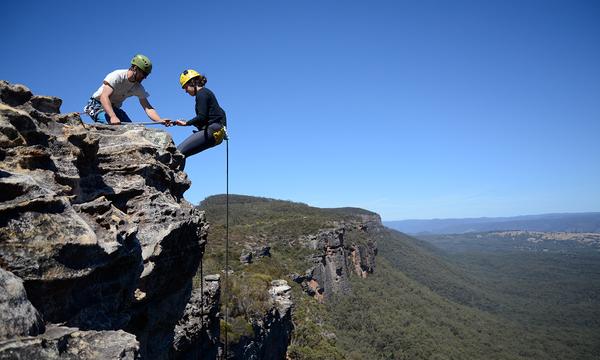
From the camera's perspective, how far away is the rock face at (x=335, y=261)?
7375cm

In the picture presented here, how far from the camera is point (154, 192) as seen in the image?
292 inches

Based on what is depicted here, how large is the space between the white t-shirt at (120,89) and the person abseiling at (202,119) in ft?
2.93

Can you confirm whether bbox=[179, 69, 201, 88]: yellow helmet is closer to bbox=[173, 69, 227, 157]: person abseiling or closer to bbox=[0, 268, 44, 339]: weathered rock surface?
bbox=[173, 69, 227, 157]: person abseiling

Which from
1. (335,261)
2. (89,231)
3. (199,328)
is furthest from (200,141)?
(335,261)

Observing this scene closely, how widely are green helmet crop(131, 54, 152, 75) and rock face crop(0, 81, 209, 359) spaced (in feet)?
4.07

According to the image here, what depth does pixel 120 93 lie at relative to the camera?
807cm

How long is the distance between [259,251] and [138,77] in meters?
55.8

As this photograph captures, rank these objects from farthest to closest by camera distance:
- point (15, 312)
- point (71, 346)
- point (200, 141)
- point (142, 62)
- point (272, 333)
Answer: point (272, 333) < point (200, 141) < point (142, 62) < point (71, 346) < point (15, 312)

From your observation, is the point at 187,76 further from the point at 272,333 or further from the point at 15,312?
the point at 272,333

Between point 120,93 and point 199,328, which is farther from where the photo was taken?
point 199,328

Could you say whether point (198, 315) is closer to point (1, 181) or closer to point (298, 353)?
point (1, 181)

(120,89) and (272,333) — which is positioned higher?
(120,89)

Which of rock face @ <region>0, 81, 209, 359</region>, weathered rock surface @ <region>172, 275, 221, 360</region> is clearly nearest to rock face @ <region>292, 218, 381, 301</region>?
weathered rock surface @ <region>172, 275, 221, 360</region>

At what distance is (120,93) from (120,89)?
0.36 ft
